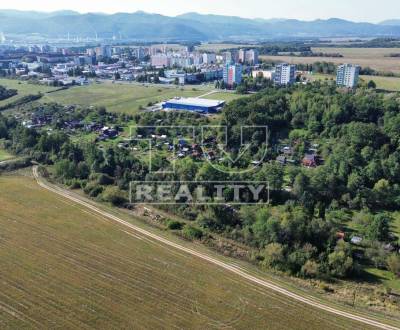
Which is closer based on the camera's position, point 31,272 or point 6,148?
point 31,272

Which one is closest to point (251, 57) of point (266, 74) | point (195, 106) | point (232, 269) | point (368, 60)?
point (266, 74)

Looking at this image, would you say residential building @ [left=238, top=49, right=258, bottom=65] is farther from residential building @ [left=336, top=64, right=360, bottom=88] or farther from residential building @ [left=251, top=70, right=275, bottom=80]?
residential building @ [left=336, top=64, right=360, bottom=88]

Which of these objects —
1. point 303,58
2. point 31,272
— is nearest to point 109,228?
point 31,272

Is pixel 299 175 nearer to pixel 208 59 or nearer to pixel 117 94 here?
pixel 117 94

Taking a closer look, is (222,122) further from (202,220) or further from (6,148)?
(6,148)

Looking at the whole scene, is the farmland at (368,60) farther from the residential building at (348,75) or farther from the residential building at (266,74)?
the residential building at (266,74)

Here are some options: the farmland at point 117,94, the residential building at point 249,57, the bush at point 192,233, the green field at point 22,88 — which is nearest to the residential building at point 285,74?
the farmland at point 117,94

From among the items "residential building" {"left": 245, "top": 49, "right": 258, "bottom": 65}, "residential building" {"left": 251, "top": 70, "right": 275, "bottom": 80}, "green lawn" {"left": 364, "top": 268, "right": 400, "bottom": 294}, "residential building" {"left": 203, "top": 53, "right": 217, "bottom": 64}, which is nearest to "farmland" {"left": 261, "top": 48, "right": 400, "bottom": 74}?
"residential building" {"left": 245, "top": 49, "right": 258, "bottom": 65}
